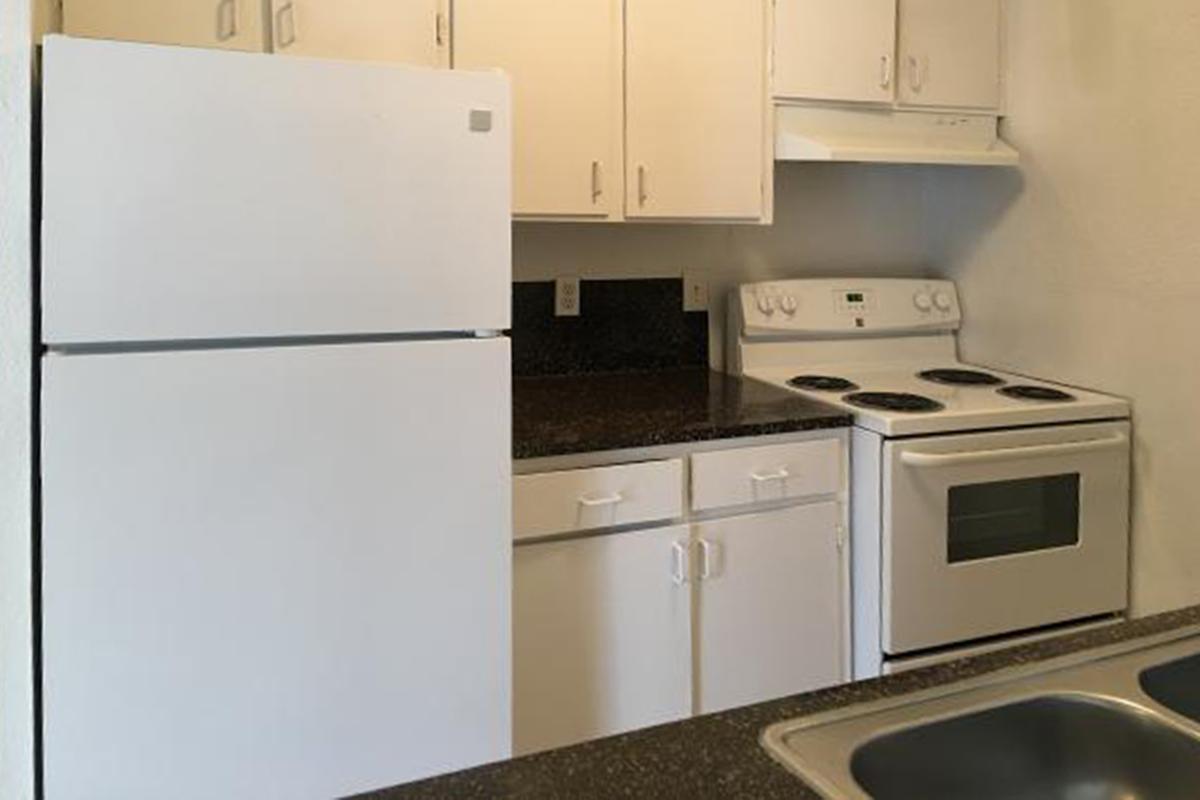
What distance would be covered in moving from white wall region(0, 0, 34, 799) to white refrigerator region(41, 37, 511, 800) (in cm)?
3

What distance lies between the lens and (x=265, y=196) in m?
1.53

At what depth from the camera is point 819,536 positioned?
2.29 m

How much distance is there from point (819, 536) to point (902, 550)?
7.0 inches

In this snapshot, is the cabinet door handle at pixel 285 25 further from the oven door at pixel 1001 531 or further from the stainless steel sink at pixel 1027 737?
the stainless steel sink at pixel 1027 737

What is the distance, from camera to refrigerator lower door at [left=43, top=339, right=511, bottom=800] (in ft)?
4.85

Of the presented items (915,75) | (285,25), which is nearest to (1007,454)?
(915,75)

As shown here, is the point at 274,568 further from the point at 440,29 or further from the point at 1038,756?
the point at 440,29

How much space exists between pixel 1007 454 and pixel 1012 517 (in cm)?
18

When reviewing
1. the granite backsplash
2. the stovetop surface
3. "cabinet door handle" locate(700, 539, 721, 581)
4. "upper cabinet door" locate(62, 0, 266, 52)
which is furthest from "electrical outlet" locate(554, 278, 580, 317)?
"upper cabinet door" locate(62, 0, 266, 52)

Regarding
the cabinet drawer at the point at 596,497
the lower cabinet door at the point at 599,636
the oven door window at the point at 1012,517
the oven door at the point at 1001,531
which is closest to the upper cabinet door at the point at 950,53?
the oven door at the point at 1001,531

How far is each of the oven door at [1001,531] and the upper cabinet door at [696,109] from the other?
75 centimetres

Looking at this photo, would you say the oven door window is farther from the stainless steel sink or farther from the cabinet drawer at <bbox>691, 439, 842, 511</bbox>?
the stainless steel sink

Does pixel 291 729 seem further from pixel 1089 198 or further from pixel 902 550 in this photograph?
pixel 1089 198

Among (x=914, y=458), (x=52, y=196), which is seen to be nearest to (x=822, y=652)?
(x=914, y=458)
